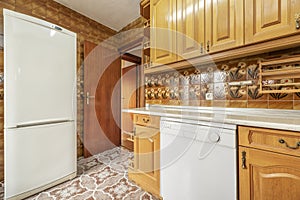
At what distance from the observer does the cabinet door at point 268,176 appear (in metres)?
0.79

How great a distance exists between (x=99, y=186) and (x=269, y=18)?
217 centimetres

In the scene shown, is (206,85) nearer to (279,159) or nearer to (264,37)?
(264,37)

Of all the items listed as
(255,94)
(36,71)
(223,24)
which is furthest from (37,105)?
(255,94)

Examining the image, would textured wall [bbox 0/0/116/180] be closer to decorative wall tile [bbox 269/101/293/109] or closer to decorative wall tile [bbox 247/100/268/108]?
decorative wall tile [bbox 247/100/268/108]

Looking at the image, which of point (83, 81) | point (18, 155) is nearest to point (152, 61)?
point (83, 81)

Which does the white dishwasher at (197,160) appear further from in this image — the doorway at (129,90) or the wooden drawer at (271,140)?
the doorway at (129,90)

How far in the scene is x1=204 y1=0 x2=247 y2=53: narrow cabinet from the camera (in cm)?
122

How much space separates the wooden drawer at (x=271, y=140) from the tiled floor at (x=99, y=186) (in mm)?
1130

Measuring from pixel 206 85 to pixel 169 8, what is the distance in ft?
3.09

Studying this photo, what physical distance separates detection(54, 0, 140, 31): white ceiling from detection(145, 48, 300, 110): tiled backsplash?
1215 millimetres

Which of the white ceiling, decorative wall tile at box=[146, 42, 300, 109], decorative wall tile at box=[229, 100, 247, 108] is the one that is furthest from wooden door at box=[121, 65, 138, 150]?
decorative wall tile at box=[229, 100, 247, 108]

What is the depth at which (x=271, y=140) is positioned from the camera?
33.1 inches

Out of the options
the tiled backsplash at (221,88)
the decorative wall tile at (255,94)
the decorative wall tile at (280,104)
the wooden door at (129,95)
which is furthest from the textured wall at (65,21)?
the decorative wall tile at (280,104)

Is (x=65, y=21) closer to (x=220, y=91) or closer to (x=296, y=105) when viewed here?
(x=220, y=91)
